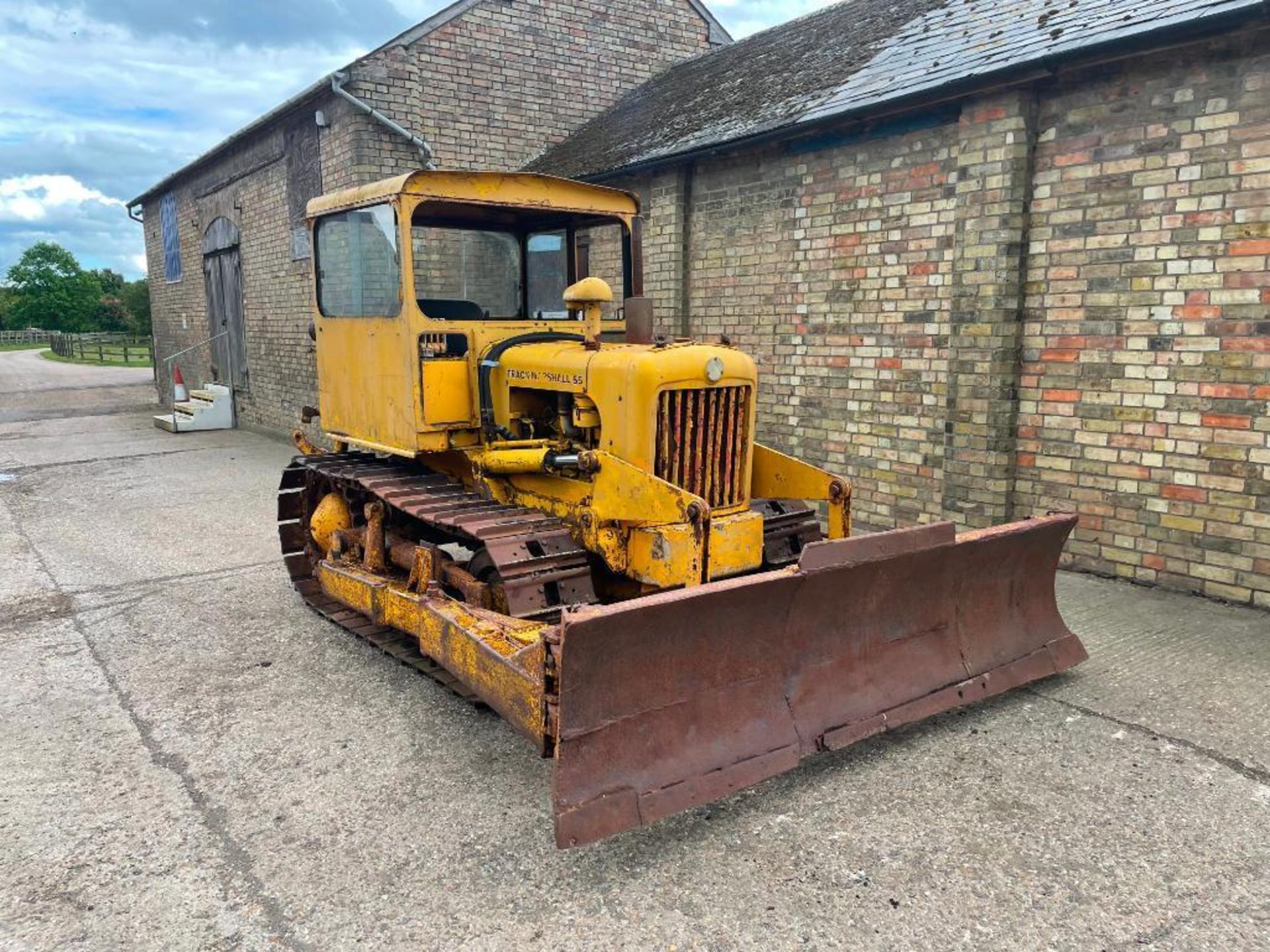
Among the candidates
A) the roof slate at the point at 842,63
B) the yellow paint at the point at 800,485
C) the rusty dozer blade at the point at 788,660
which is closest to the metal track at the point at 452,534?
the yellow paint at the point at 800,485

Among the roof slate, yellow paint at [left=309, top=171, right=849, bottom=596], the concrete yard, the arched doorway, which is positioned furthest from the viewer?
the arched doorway

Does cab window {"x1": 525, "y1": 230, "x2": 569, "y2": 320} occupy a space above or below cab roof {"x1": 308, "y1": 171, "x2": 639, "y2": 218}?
below

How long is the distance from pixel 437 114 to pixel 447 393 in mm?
7665

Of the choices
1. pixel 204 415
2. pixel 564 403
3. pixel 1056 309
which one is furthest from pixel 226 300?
pixel 1056 309

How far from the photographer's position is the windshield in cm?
454

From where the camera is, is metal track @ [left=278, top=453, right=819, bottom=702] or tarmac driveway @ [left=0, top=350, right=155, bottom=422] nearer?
metal track @ [left=278, top=453, right=819, bottom=702]

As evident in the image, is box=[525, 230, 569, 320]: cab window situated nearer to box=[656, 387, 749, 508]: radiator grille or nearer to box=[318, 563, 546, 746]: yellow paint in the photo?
box=[656, 387, 749, 508]: radiator grille

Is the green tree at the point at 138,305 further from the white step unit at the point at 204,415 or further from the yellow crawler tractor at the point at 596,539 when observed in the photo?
the yellow crawler tractor at the point at 596,539

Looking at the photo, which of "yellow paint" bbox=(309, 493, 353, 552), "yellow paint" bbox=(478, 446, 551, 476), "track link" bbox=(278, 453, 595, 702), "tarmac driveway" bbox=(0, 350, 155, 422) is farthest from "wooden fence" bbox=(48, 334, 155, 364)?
"yellow paint" bbox=(478, 446, 551, 476)

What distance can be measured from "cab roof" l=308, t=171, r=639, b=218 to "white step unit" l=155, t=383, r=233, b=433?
11041 millimetres

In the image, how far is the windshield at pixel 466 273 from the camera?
4.54 meters

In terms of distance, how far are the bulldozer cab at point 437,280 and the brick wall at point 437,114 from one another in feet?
20.0

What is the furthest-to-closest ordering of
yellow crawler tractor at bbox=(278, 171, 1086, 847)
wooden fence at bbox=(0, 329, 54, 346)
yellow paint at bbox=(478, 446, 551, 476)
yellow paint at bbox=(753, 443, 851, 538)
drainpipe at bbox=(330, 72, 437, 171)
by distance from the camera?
wooden fence at bbox=(0, 329, 54, 346) → drainpipe at bbox=(330, 72, 437, 171) → yellow paint at bbox=(753, 443, 851, 538) → yellow paint at bbox=(478, 446, 551, 476) → yellow crawler tractor at bbox=(278, 171, 1086, 847)

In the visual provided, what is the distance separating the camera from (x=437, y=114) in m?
10.9
